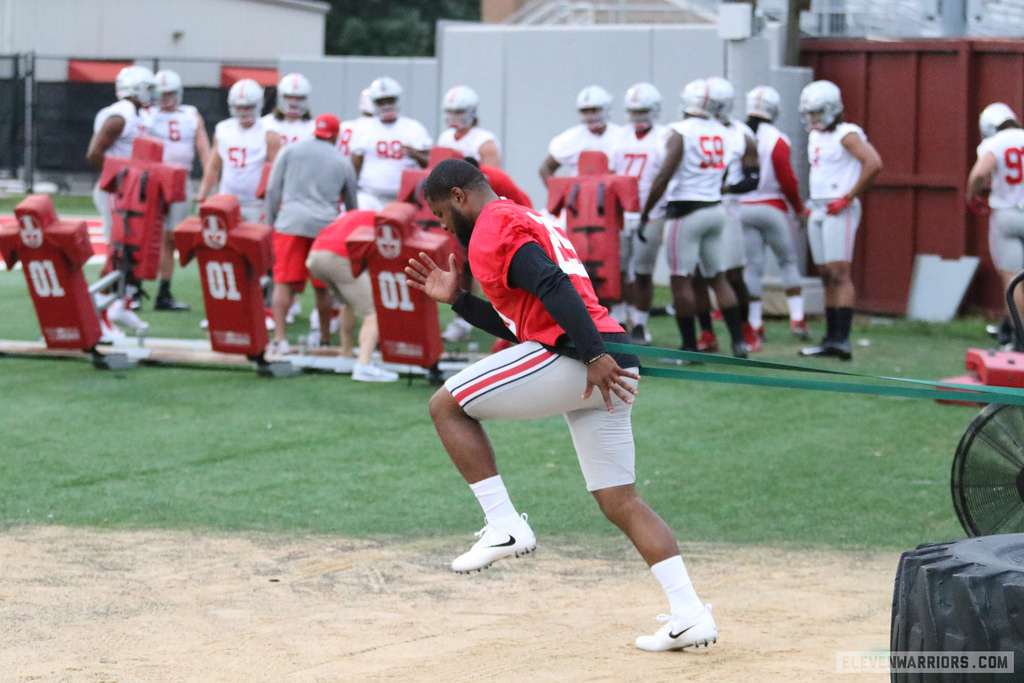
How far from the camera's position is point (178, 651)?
5.07 metres

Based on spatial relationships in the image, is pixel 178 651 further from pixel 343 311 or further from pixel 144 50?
pixel 144 50

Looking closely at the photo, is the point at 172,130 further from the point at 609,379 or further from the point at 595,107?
the point at 609,379

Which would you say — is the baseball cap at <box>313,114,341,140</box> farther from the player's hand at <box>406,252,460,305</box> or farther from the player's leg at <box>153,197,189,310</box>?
the player's hand at <box>406,252,460,305</box>

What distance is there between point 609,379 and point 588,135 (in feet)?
26.1

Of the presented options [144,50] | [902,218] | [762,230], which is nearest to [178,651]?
[762,230]

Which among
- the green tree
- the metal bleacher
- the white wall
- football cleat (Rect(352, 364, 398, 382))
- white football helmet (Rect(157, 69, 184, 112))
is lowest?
football cleat (Rect(352, 364, 398, 382))

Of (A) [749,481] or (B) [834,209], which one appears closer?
(A) [749,481]

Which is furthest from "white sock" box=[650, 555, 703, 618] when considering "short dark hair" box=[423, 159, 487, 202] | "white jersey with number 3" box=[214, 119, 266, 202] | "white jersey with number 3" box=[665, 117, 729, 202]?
"white jersey with number 3" box=[214, 119, 266, 202]

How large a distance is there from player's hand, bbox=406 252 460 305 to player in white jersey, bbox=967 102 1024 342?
7.34 m

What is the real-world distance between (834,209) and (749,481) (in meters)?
4.76

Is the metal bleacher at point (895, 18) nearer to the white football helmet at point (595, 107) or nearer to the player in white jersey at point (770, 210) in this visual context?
the player in white jersey at point (770, 210)

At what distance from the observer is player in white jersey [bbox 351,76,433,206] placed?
41.3 ft

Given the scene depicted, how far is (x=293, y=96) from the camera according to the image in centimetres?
1316

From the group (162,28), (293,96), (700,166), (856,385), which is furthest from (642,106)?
(162,28)
